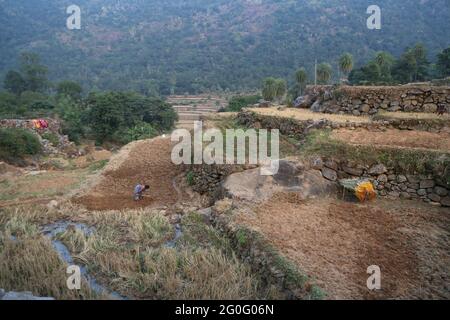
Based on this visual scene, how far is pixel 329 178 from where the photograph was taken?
8094mm

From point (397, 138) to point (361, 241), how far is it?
159 inches

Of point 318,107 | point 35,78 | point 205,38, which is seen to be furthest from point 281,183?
point 205,38

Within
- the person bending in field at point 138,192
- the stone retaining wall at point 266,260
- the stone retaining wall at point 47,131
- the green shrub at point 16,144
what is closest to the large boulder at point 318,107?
the person bending in field at point 138,192

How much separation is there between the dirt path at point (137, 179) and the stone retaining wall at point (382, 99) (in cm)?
594

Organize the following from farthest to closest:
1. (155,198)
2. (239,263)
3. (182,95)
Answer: (182,95)
(155,198)
(239,263)

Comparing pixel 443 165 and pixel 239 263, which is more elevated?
pixel 443 165

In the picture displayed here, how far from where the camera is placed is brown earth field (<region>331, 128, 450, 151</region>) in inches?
325

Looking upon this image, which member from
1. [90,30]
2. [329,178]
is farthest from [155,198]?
[90,30]

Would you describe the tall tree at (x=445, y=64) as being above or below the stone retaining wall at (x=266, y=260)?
above

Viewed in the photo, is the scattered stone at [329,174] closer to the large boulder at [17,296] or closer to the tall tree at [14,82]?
the large boulder at [17,296]

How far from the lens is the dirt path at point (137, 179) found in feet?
30.2

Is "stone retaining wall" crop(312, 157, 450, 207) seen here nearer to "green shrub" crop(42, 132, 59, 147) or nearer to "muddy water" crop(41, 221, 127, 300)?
"muddy water" crop(41, 221, 127, 300)

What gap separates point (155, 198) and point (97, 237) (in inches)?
118

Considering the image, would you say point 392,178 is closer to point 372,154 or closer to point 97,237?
point 372,154
